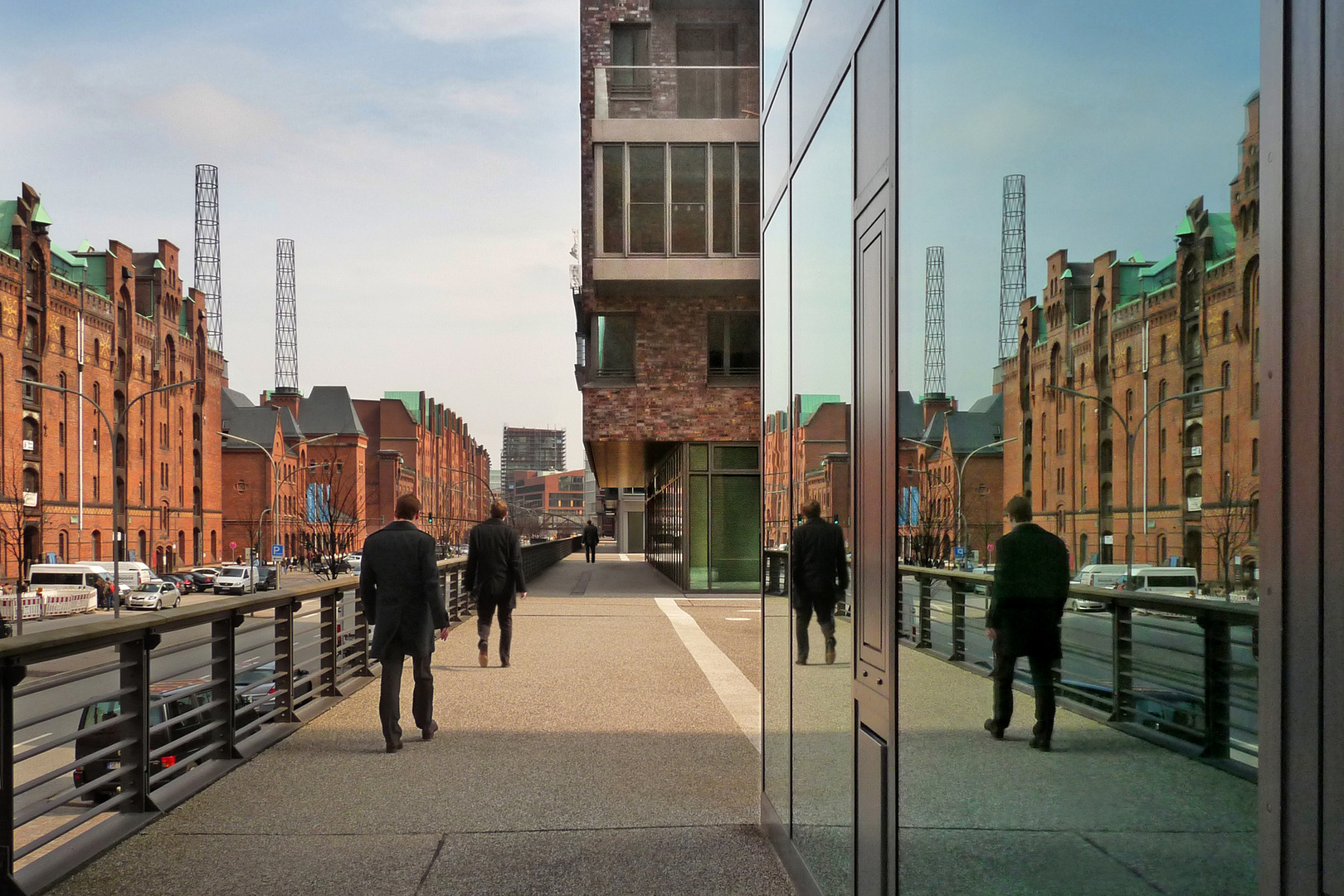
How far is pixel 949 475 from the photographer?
9.95 ft

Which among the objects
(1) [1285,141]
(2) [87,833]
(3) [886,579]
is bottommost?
(2) [87,833]

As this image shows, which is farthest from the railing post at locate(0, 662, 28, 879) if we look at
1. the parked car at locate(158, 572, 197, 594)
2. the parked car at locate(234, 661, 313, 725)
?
the parked car at locate(158, 572, 197, 594)

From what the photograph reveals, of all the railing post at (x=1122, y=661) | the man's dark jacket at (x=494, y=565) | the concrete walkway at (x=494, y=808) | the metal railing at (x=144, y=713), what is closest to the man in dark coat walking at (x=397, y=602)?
the concrete walkway at (x=494, y=808)

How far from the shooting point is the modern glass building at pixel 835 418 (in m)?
3.68

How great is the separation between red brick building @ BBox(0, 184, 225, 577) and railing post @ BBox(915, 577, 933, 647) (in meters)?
49.5

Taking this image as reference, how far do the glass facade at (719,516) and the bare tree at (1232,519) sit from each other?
26.7 metres

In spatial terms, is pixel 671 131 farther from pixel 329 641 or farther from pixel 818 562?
pixel 818 562

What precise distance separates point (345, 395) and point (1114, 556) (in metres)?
125

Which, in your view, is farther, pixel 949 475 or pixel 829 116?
pixel 829 116

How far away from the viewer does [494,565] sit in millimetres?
12625

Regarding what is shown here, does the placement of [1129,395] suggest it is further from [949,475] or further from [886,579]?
[886,579]

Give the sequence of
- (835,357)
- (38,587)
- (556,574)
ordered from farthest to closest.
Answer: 1. (38,587)
2. (556,574)
3. (835,357)

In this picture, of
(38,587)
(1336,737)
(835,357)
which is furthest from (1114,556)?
(38,587)

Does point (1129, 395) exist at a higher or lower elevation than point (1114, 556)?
higher
